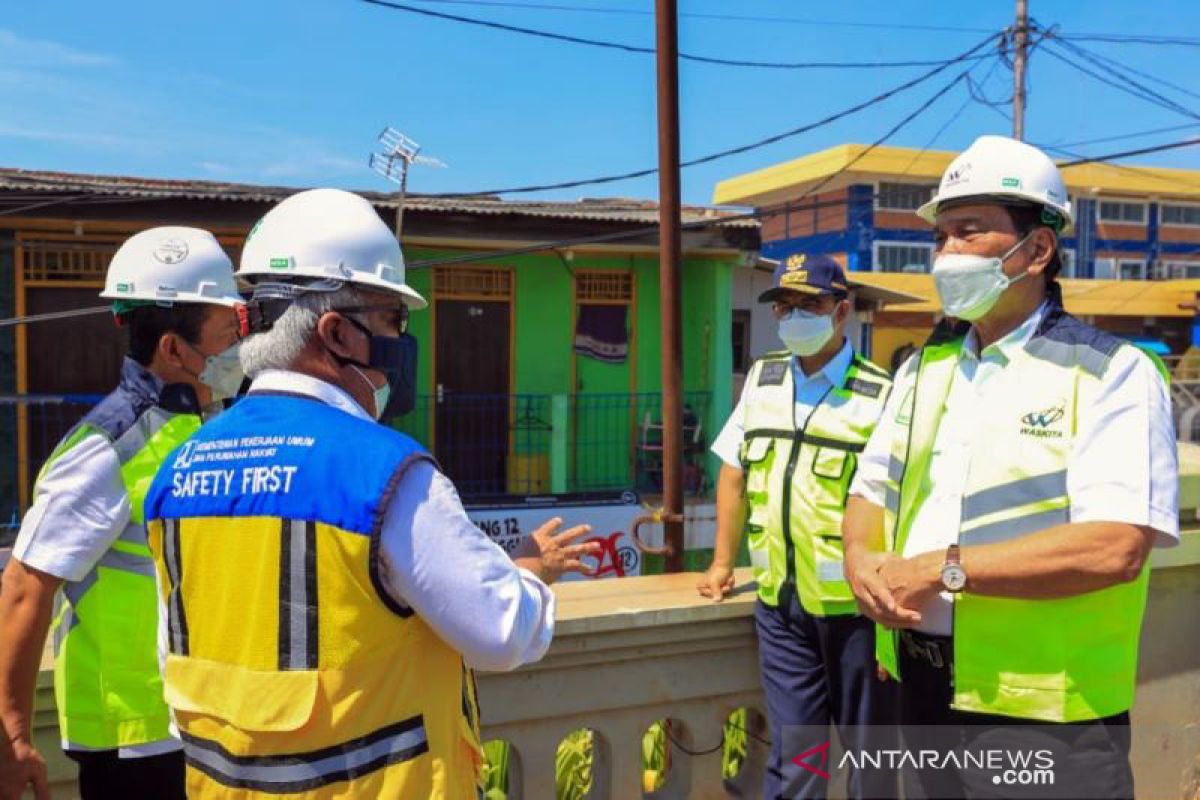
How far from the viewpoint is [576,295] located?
39.1 feet

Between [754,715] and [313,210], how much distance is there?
1.99 metres

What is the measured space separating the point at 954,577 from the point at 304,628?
1162 millimetres

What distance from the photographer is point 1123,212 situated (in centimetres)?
3222

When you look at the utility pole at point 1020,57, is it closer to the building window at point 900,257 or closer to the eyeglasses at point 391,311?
the building window at point 900,257

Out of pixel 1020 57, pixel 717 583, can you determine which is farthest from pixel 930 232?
pixel 717 583

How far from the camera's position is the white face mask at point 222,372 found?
2.31 meters

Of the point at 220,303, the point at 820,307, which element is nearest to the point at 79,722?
the point at 220,303

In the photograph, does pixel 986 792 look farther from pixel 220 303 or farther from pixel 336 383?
pixel 220 303

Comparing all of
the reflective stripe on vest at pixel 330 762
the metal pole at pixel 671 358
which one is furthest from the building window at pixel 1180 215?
the reflective stripe on vest at pixel 330 762

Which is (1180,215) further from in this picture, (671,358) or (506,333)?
(671,358)

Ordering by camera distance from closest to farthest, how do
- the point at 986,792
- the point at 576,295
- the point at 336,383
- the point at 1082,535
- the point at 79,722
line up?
the point at 336,383
the point at 1082,535
the point at 986,792
the point at 79,722
the point at 576,295

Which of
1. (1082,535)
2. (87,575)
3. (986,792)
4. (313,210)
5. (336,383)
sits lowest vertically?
(986,792)

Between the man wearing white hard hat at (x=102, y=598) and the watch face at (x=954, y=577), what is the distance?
1429 millimetres

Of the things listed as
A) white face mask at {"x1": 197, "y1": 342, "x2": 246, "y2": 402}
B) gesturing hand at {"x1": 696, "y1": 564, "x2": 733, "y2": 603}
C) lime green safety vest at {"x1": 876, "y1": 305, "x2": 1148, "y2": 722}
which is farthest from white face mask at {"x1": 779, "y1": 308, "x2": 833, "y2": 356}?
white face mask at {"x1": 197, "y1": 342, "x2": 246, "y2": 402}
